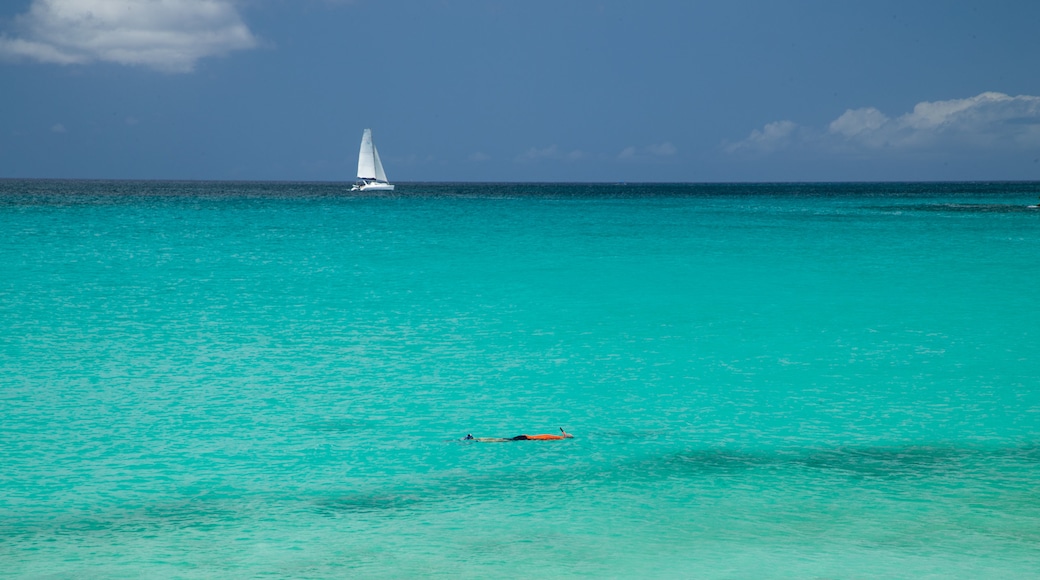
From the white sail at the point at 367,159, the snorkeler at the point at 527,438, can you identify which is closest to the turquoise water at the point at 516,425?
the snorkeler at the point at 527,438

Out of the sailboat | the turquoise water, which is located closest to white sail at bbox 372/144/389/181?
the sailboat

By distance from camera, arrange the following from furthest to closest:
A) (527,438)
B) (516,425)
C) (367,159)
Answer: (367,159) < (516,425) < (527,438)

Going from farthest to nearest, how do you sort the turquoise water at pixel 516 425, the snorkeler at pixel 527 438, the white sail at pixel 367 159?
1. the white sail at pixel 367 159
2. the snorkeler at pixel 527 438
3. the turquoise water at pixel 516 425

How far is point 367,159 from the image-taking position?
347ft

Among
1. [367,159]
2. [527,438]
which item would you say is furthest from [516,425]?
[367,159]

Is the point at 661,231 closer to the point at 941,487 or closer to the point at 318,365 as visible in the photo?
the point at 318,365

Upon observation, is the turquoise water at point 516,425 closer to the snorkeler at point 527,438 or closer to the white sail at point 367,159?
the snorkeler at point 527,438

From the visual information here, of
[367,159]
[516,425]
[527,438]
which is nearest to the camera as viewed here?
[527,438]

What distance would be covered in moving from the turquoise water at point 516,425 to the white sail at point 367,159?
7477cm

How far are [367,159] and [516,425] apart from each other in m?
96.5

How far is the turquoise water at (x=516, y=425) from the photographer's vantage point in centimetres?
780

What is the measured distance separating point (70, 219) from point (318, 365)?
153 feet

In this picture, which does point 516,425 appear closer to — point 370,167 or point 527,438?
point 527,438

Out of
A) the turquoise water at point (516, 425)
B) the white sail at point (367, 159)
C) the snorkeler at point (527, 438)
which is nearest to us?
the turquoise water at point (516, 425)
